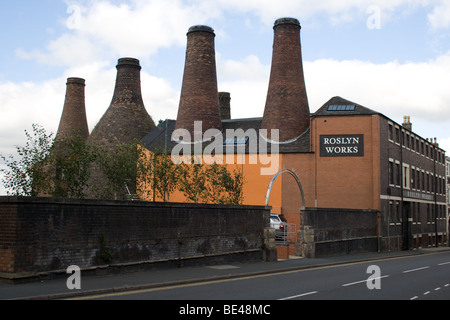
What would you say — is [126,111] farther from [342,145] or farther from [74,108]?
[342,145]

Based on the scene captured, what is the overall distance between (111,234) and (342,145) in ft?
87.0

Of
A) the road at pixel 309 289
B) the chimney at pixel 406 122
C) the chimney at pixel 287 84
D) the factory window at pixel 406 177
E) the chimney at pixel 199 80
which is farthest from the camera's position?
the chimney at pixel 406 122

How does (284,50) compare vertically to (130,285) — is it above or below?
above

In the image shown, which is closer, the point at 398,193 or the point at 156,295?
the point at 156,295

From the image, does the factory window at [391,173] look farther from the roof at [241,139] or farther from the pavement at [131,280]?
the pavement at [131,280]

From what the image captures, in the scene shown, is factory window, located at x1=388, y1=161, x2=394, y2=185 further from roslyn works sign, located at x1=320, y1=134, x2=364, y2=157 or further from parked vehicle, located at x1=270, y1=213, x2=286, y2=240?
parked vehicle, located at x1=270, y1=213, x2=286, y2=240

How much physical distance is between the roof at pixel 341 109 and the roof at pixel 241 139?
2767 mm

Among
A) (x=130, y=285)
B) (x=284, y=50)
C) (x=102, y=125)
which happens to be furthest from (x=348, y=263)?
(x=102, y=125)

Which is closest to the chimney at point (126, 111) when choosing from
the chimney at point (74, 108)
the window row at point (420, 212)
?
the chimney at point (74, 108)

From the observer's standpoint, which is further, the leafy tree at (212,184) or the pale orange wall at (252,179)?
the pale orange wall at (252,179)

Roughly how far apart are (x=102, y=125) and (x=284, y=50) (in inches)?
790

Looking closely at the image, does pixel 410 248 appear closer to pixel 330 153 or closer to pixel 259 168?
pixel 330 153

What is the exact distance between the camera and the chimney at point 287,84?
4291cm
